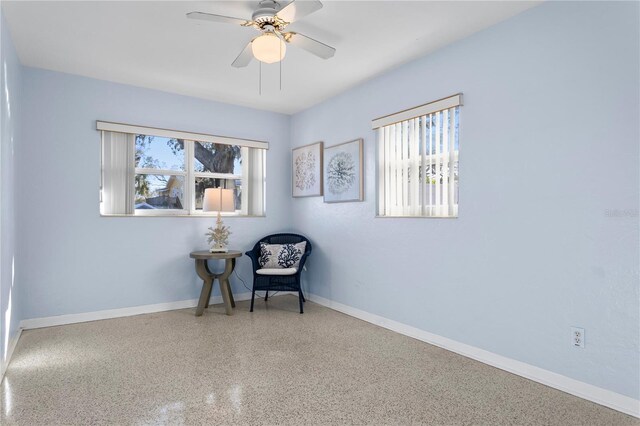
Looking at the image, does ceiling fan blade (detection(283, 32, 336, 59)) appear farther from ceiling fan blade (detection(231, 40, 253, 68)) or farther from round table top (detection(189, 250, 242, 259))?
round table top (detection(189, 250, 242, 259))

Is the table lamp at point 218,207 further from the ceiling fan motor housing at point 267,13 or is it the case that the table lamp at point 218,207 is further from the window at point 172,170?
the ceiling fan motor housing at point 267,13

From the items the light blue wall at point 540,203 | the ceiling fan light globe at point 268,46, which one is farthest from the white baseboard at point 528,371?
the ceiling fan light globe at point 268,46

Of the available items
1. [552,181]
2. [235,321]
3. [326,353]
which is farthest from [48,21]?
[552,181]

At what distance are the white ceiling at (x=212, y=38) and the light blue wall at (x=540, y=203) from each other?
0.29m

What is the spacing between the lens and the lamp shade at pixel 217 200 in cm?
414

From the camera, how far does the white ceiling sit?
99.3 inches

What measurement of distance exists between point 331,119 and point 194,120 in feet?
5.18

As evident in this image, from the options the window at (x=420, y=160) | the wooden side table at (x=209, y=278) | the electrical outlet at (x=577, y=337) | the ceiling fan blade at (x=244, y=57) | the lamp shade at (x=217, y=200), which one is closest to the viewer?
the electrical outlet at (x=577, y=337)

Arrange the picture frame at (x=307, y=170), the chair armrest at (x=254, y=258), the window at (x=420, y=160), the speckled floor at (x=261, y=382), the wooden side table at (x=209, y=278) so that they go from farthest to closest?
the picture frame at (x=307, y=170) → the chair armrest at (x=254, y=258) → the wooden side table at (x=209, y=278) → the window at (x=420, y=160) → the speckled floor at (x=261, y=382)

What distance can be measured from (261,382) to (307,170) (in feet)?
9.39

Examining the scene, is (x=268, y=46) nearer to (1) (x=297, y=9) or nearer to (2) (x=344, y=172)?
(1) (x=297, y=9)

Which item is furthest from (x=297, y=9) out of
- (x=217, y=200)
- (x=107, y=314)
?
(x=107, y=314)

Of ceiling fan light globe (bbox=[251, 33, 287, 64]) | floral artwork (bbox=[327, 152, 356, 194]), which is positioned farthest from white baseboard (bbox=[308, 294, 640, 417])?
ceiling fan light globe (bbox=[251, 33, 287, 64])

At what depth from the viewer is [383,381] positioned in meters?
2.41
